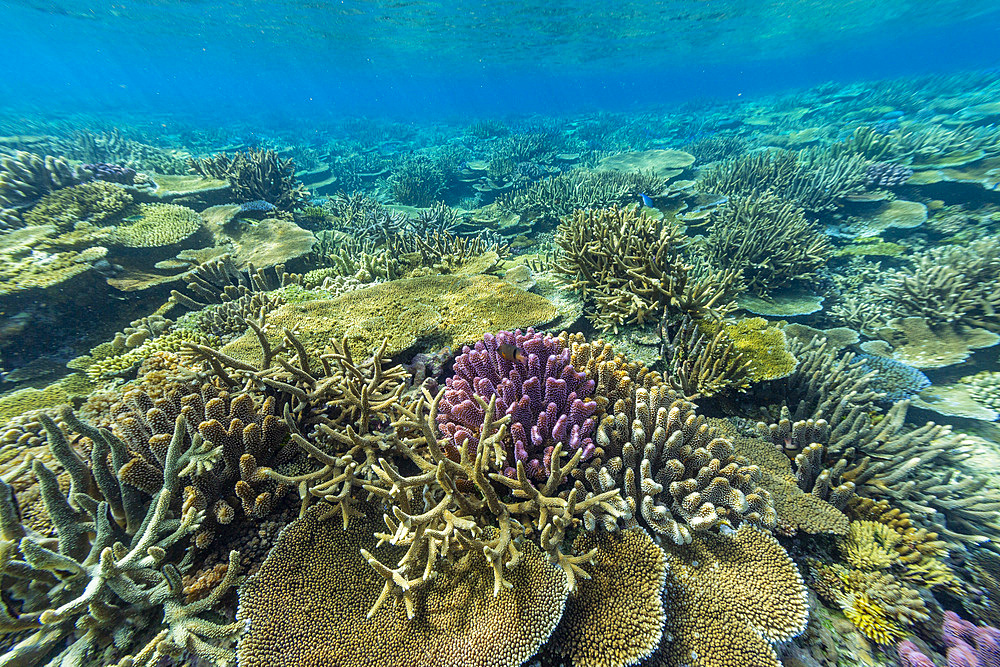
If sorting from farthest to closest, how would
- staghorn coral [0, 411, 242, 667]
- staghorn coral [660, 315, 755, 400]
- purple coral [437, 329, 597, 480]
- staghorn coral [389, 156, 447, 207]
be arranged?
1. staghorn coral [389, 156, 447, 207]
2. staghorn coral [660, 315, 755, 400]
3. purple coral [437, 329, 597, 480]
4. staghorn coral [0, 411, 242, 667]

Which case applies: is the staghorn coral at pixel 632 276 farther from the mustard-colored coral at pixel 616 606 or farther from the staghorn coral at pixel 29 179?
the staghorn coral at pixel 29 179

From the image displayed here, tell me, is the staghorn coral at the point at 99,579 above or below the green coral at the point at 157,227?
below

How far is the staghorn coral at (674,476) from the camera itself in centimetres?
218

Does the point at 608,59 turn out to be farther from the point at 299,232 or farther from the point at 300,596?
the point at 300,596

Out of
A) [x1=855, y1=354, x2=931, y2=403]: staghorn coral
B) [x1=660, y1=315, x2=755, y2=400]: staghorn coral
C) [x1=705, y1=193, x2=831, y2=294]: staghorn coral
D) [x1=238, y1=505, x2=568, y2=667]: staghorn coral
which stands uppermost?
[x1=705, y1=193, x2=831, y2=294]: staghorn coral

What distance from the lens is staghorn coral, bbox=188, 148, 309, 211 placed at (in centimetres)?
853

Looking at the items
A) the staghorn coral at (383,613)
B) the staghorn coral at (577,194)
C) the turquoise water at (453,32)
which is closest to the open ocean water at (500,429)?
the staghorn coral at (383,613)

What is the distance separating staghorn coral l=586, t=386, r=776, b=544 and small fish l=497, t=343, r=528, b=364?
72 cm

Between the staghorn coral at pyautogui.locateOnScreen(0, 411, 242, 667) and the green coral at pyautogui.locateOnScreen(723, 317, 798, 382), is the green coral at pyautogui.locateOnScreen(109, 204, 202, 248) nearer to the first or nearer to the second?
the staghorn coral at pyautogui.locateOnScreen(0, 411, 242, 667)

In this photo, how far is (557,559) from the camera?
1963mm

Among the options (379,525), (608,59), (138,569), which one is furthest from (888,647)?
(608,59)

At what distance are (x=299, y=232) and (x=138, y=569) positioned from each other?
6.41 m

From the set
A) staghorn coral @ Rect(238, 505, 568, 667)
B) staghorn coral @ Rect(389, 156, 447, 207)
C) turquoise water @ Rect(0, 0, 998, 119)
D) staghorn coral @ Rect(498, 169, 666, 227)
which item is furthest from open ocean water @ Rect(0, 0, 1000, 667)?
turquoise water @ Rect(0, 0, 998, 119)

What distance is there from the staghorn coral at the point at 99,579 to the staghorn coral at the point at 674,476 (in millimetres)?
2182
